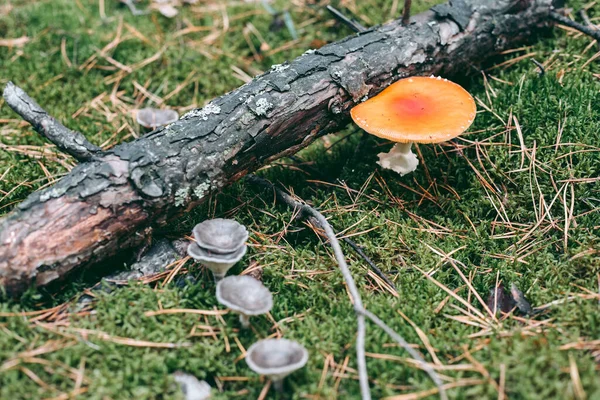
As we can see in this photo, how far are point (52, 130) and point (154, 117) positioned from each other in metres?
1.36

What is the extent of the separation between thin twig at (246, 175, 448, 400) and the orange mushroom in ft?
2.34

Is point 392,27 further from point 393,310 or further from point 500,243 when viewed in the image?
point 393,310

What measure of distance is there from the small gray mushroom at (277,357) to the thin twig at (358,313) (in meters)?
0.28

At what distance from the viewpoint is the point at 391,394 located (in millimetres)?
2594

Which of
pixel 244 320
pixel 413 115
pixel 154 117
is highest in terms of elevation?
pixel 413 115

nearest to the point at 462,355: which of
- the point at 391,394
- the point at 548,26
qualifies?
the point at 391,394

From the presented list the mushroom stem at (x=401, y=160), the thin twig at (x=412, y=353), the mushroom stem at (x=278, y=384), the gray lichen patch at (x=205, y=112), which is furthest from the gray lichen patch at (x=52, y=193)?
the mushroom stem at (x=401, y=160)

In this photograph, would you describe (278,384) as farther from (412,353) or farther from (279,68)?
(279,68)

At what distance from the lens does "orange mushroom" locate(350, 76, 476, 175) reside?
352 cm

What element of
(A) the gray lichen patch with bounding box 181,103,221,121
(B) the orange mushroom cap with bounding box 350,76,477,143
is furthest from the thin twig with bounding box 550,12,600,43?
(A) the gray lichen patch with bounding box 181,103,221,121

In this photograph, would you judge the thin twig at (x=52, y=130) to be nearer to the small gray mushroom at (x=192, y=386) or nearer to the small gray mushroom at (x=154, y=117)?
the small gray mushroom at (x=154, y=117)

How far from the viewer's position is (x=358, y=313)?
9.32ft

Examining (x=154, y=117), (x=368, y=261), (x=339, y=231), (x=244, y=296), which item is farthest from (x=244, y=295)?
(x=154, y=117)

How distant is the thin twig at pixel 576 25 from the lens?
4.39 metres
